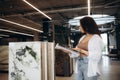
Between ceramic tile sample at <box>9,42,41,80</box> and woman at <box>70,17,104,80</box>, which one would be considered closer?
woman at <box>70,17,104,80</box>

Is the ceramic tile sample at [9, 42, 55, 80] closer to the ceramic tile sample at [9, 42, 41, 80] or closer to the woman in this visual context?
the ceramic tile sample at [9, 42, 41, 80]

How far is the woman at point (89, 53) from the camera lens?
78.7 inches

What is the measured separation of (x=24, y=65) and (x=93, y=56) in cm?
111

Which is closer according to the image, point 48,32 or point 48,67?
point 48,67

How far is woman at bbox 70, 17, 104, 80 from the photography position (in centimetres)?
200

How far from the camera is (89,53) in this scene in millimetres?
1999

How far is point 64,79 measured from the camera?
6699mm

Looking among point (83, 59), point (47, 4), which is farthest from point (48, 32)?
point (83, 59)

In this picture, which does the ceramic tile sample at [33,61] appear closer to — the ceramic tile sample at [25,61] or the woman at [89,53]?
the ceramic tile sample at [25,61]

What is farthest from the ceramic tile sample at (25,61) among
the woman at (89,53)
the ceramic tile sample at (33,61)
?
the woman at (89,53)

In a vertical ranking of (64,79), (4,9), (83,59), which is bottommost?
(64,79)

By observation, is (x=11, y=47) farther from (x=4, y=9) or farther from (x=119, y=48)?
(x=119, y=48)

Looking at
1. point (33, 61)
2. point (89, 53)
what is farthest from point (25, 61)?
point (89, 53)

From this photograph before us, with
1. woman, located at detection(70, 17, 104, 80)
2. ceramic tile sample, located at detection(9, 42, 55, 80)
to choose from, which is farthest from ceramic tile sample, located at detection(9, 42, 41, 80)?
woman, located at detection(70, 17, 104, 80)
